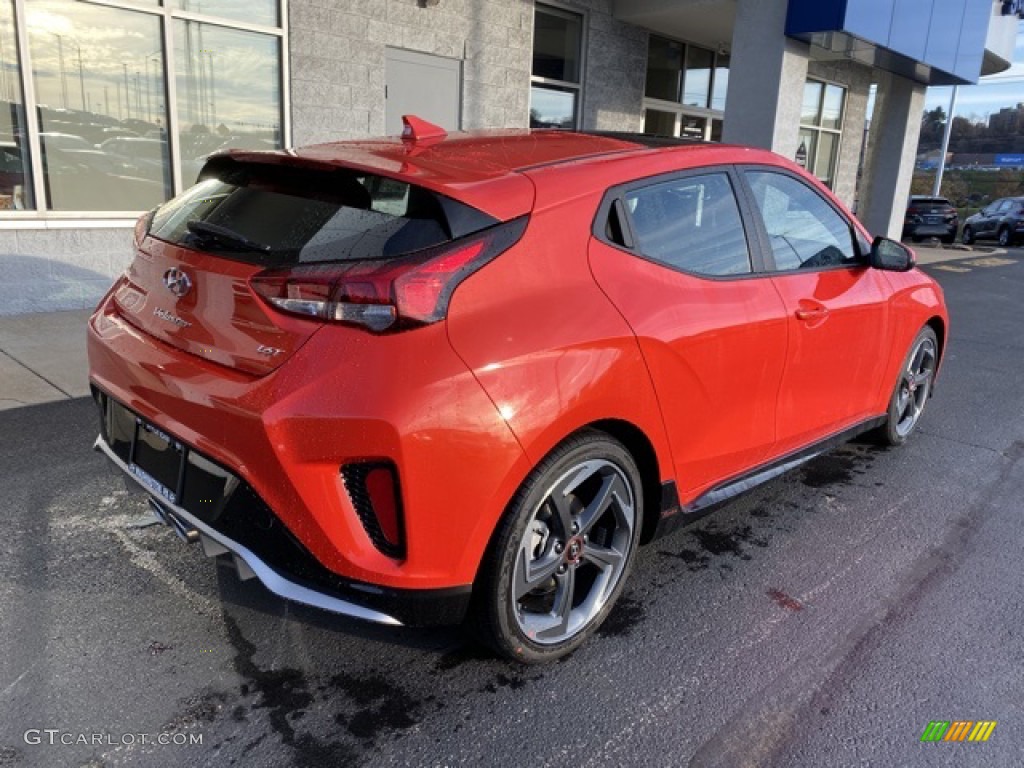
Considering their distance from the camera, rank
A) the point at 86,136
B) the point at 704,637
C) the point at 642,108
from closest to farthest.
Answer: the point at 704,637 < the point at 86,136 < the point at 642,108

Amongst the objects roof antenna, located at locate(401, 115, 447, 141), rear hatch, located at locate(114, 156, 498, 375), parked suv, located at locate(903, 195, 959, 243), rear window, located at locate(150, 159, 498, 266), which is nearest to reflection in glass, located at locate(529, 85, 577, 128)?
roof antenna, located at locate(401, 115, 447, 141)

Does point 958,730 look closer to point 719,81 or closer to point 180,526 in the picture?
point 180,526

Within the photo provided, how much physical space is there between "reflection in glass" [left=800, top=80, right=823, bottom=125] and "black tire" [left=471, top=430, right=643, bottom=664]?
1451 cm

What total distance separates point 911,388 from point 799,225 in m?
1.78

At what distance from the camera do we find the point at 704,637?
281 centimetres

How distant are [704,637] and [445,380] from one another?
4.77ft

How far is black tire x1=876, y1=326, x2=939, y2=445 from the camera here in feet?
14.9

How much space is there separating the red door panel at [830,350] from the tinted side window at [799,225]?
8cm

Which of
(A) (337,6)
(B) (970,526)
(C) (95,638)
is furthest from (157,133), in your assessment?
(B) (970,526)

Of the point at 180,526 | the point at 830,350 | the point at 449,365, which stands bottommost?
the point at 180,526

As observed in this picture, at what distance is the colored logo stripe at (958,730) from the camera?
2355 mm

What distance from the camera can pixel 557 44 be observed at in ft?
36.8

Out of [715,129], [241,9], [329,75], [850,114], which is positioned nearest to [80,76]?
[241,9]

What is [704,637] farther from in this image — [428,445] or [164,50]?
[164,50]
